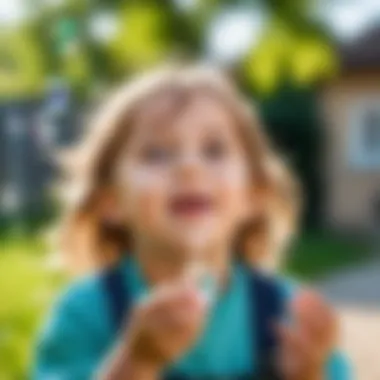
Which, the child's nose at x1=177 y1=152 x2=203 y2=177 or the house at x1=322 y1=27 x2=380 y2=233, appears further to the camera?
the house at x1=322 y1=27 x2=380 y2=233

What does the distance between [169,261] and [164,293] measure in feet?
0.17

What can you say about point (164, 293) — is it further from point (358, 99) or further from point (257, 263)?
point (358, 99)

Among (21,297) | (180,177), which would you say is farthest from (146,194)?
(21,297)

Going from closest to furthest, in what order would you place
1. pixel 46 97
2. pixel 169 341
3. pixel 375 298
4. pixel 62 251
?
pixel 169 341 → pixel 62 251 → pixel 46 97 → pixel 375 298

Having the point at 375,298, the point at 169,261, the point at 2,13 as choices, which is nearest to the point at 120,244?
the point at 169,261

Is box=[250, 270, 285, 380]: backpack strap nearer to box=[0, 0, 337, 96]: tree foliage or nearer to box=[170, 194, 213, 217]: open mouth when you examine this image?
box=[170, 194, 213, 217]: open mouth

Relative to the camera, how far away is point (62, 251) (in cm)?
109

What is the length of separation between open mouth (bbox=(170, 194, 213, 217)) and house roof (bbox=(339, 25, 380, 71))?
284 mm

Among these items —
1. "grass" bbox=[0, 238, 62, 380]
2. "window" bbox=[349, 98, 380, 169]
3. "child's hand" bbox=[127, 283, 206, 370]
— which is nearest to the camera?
"child's hand" bbox=[127, 283, 206, 370]

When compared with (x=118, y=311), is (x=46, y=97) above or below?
above

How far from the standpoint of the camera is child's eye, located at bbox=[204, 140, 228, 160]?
1.04m

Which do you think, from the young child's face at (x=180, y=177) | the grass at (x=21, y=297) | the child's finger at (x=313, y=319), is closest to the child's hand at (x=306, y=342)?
the child's finger at (x=313, y=319)

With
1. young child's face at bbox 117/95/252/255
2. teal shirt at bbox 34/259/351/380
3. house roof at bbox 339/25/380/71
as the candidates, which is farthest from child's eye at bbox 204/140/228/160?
house roof at bbox 339/25/380/71

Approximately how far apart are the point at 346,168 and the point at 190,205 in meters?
0.28
